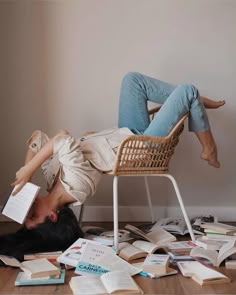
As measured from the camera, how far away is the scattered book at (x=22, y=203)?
1707 mm

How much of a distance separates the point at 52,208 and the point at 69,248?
0.24 meters

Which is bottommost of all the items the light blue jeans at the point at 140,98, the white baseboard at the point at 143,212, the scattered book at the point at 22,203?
the white baseboard at the point at 143,212

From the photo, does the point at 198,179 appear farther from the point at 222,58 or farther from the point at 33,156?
the point at 33,156

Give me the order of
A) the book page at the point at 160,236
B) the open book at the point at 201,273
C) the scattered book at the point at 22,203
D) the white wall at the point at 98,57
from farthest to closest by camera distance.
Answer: the white wall at the point at 98,57
the book page at the point at 160,236
the scattered book at the point at 22,203
the open book at the point at 201,273

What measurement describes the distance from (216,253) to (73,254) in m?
0.60

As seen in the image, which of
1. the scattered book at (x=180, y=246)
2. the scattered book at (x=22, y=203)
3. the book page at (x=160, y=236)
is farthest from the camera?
the book page at (x=160, y=236)

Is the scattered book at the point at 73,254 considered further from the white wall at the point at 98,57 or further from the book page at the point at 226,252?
the white wall at the point at 98,57

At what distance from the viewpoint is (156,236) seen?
78.4 inches

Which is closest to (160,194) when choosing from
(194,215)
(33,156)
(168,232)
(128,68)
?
(194,215)

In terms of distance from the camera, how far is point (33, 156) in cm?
193

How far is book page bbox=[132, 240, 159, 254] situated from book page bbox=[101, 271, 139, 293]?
26 centimetres

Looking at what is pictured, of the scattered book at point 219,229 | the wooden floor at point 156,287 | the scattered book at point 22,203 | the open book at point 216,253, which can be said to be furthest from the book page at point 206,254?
the scattered book at point 22,203

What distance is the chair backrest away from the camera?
1839 mm

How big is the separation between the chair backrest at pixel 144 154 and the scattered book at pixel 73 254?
35 cm
